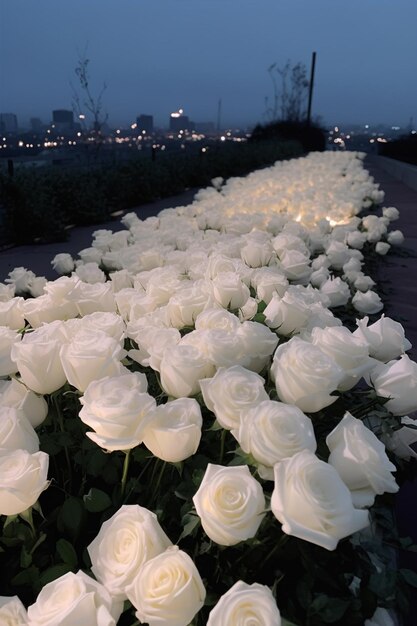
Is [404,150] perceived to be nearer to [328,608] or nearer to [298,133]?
[298,133]

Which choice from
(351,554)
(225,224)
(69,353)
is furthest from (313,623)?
(225,224)

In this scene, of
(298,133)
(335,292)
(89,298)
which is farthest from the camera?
(298,133)

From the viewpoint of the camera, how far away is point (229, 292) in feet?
5.13

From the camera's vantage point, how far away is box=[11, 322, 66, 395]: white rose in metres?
1.10

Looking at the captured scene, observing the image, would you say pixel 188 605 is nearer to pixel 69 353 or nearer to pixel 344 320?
pixel 69 353

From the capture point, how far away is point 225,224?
13.3 ft

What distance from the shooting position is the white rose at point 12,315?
1.52 m

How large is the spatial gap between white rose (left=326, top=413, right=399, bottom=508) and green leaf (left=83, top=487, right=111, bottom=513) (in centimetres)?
44

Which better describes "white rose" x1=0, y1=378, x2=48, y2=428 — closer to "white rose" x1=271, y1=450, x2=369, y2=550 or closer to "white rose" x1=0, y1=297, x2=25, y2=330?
"white rose" x1=0, y1=297, x2=25, y2=330

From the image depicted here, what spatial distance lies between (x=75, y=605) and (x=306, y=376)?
54 cm

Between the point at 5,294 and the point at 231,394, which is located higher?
the point at 231,394

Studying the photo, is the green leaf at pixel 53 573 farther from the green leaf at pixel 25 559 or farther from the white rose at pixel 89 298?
the white rose at pixel 89 298

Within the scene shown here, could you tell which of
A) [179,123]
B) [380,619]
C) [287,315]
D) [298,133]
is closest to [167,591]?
[380,619]

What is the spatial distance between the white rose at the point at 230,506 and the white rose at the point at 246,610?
0.08 m
